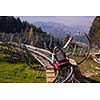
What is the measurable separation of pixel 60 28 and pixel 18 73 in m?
0.61

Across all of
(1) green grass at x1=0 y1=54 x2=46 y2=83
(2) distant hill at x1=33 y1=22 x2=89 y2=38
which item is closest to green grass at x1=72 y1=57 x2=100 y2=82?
(2) distant hill at x1=33 y1=22 x2=89 y2=38

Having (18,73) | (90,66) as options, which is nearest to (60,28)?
(90,66)

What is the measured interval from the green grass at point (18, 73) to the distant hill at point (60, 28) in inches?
13.9

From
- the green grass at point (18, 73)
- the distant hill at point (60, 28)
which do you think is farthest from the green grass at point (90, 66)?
the green grass at point (18, 73)

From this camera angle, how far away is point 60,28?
5277mm

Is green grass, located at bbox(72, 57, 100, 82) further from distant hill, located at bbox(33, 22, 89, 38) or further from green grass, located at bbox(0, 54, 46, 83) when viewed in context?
green grass, located at bbox(0, 54, 46, 83)

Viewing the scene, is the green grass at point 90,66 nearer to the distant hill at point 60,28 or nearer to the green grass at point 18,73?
the distant hill at point 60,28

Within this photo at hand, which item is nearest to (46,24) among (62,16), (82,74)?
(62,16)

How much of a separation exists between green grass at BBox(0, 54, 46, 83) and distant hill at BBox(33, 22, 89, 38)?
Result: 354mm

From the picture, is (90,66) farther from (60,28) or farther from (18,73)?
(18,73)
